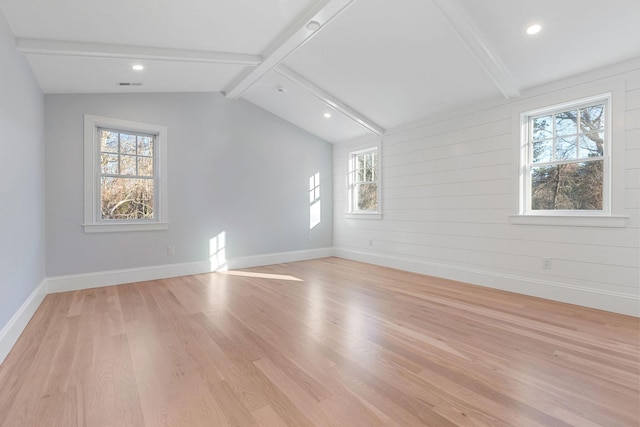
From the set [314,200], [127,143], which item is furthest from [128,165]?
[314,200]

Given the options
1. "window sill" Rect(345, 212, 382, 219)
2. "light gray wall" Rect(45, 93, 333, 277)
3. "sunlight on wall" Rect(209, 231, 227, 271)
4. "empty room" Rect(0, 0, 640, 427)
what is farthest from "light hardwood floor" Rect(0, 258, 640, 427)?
"window sill" Rect(345, 212, 382, 219)

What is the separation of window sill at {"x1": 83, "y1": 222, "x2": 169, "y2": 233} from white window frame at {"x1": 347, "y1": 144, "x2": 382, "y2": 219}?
3248 millimetres

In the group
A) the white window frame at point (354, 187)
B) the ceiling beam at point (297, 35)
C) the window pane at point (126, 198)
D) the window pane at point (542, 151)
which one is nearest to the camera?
the ceiling beam at point (297, 35)

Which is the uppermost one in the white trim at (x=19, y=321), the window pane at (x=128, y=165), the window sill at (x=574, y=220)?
the window pane at (x=128, y=165)

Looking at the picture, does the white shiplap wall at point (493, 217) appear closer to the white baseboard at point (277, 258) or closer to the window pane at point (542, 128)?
the window pane at point (542, 128)

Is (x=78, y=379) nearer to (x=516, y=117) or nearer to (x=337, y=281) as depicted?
(x=337, y=281)

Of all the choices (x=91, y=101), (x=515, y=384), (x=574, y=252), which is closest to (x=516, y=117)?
(x=574, y=252)

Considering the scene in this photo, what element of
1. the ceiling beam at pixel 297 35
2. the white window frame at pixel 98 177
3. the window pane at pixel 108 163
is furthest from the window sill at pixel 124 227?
the ceiling beam at pixel 297 35

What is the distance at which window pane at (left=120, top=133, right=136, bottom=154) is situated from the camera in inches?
167

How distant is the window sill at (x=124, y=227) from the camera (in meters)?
3.92

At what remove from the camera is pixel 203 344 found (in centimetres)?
229

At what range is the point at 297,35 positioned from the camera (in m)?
2.98

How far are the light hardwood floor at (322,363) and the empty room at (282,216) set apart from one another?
0.02 metres

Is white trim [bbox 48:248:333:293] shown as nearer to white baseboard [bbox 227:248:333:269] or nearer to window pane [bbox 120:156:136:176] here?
white baseboard [bbox 227:248:333:269]
